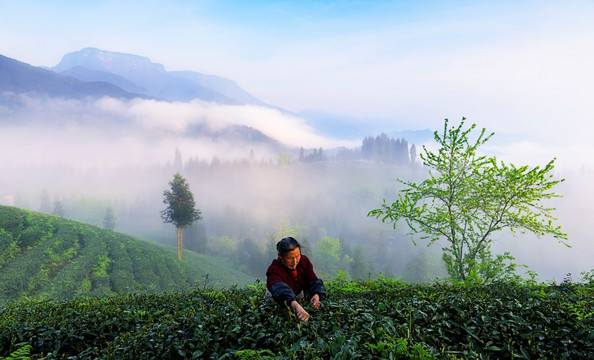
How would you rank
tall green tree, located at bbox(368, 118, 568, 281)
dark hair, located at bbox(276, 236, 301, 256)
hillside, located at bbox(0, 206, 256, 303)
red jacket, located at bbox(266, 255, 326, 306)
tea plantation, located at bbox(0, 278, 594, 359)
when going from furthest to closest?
hillside, located at bbox(0, 206, 256, 303) < tall green tree, located at bbox(368, 118, 568, 281) < dark hair, located at bbox(276, 236, 301, 256) < red jacket, located at bbox(266, 255, 326, 306) < tea plantation, located at bbox(0, 278, 594, 359)

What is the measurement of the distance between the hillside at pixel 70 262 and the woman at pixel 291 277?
29.6 meters

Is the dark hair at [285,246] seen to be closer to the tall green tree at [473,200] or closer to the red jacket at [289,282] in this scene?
the red jacket at [289,282]

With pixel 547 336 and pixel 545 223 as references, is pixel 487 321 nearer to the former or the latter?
pixel 547 336

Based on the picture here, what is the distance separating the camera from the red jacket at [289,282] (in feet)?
16.5

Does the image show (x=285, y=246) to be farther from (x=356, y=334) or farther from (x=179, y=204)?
(x=179, y=204)

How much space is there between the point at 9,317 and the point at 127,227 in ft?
605

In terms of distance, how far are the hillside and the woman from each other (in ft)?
97.2

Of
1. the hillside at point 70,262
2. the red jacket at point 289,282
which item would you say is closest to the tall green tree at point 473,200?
the red jacket at point 289,282

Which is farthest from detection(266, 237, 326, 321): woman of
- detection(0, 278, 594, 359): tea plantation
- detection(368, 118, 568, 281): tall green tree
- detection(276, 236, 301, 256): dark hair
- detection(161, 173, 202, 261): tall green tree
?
detection(161, 173, 202, 261): tall green tree

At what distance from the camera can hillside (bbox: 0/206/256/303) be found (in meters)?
35.9

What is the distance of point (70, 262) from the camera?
4197 cm

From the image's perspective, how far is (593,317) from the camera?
15.8 ft

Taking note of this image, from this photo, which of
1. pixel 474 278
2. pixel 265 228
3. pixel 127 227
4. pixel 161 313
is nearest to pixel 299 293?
Answer: pixel 161 313

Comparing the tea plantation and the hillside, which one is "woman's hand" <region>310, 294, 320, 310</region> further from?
the hillside
